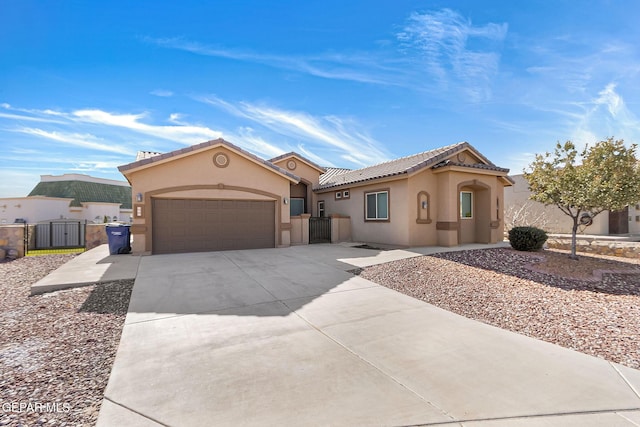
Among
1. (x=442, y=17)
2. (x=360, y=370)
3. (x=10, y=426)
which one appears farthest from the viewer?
(x=442, y=17)

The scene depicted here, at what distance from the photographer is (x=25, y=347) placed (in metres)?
4.04

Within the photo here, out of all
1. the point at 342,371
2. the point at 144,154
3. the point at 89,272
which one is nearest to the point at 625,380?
the point at 342,371

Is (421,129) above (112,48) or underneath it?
underneath

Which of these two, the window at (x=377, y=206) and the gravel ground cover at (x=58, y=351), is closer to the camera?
the gravel ground cover at (x=58, y=351)

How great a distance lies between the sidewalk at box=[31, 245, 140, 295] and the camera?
22.6 ft

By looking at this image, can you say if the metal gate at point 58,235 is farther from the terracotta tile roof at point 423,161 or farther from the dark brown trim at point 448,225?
the dark brown trim at point 448,225

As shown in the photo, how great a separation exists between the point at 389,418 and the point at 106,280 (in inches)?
307

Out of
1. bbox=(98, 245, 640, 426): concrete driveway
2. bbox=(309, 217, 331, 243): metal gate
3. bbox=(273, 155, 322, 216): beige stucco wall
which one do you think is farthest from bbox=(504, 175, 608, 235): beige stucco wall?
bbox=(98, 245, 640, 426): concrete driveway

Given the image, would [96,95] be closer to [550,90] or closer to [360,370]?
[360,370]

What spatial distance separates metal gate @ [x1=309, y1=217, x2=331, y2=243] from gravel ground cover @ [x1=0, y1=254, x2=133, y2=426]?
10203mm

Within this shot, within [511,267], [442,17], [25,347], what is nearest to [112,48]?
[25,347]

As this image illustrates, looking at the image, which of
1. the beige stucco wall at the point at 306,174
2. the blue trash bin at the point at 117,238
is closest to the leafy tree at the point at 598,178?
the beige stucco wall at the point at 306,174

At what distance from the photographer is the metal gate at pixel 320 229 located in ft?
53.7

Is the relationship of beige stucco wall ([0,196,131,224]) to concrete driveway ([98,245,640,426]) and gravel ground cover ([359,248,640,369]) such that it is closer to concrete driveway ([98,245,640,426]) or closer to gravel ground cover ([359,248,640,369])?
concrete driveway ([98,245,640,426])
